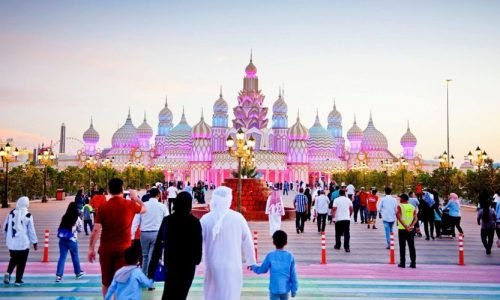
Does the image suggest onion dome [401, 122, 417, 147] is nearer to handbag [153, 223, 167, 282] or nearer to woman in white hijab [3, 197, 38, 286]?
woman in white hijab [3, 197, 38, 286]

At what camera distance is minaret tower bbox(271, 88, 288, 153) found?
92.8m

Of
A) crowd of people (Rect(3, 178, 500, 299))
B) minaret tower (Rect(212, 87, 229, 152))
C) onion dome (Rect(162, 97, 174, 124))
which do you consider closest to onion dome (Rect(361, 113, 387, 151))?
minaret tower (Rect(212, 87, 229, 152))

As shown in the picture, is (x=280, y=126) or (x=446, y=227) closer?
(x=446, y=227)

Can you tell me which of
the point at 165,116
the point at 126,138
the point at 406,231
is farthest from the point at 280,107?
the point at 406,231

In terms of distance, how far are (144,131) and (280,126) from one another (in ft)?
98.8

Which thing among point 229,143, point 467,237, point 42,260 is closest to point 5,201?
point 229,143

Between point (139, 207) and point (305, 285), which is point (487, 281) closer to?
point (305, 285)

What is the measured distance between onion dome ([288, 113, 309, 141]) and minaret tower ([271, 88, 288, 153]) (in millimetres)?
1043

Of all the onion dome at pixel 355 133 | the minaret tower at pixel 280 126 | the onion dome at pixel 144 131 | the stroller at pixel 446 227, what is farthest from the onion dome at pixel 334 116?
the stroller at pixel 446 227

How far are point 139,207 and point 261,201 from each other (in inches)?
732

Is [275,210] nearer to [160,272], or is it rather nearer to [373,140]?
[160,272]

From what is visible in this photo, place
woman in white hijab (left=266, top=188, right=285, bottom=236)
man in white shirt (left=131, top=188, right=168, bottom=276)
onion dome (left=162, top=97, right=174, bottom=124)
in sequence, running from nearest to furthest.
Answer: man in white shirt (left=131, top=188, right=168, bottom=276) < woman in white hijab (left=266, top=188, right=285, bottom=236) < onion dome (left=162, top=97, right=174, bottom=124)

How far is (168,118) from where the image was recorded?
11094cm

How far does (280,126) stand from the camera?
95.3 m
